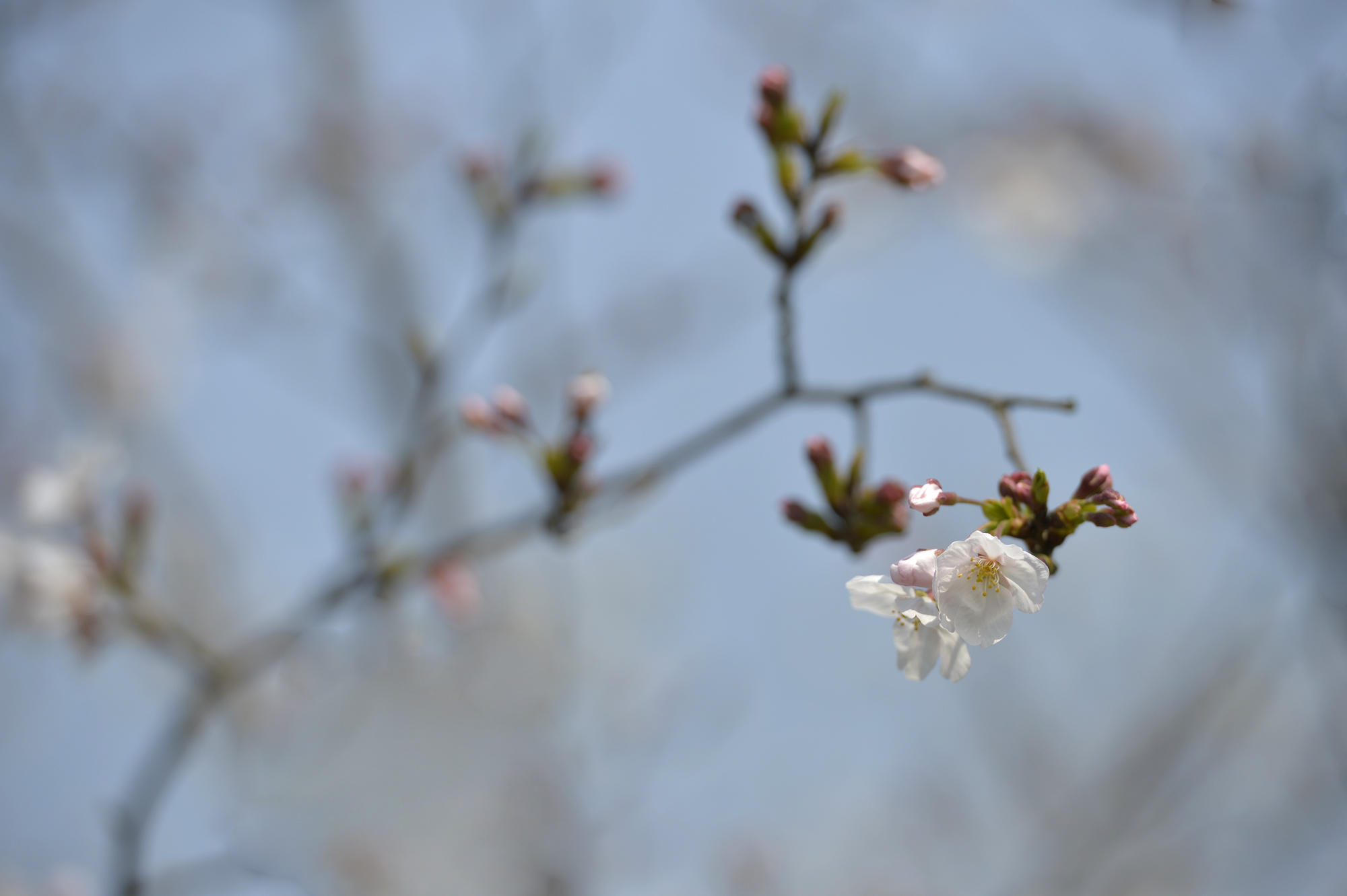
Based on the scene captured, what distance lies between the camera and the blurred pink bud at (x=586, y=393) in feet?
5.94

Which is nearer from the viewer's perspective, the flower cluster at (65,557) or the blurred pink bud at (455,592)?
the flower cluster at (65,557)

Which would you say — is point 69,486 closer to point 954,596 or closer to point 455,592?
point 455,592

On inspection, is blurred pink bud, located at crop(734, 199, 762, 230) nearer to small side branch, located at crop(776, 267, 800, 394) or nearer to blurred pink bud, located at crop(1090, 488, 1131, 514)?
small side branch, located at crop(776, 267, 800, 394)

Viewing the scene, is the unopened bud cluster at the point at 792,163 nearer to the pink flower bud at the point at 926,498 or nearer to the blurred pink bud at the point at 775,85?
the blurred pink bud at the point at 775,85

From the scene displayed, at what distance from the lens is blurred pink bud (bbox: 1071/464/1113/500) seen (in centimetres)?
113

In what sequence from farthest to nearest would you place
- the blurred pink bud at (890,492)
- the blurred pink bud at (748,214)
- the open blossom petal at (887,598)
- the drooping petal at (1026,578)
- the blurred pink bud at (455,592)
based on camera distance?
1. the blurred pink bud at (455,592)
2. the blurred pink bud at (748,214)
3. the blurred pink bud at (890,492)
4. the open blossom petal at (887,598)
5. the drooping petal at (1026,578)

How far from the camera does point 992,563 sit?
1.18 m

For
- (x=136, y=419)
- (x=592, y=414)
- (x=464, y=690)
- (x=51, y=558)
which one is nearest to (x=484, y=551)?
(x=592, y=414)

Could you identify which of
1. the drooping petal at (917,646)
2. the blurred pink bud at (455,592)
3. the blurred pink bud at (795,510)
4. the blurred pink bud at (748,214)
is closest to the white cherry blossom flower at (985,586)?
the drooping petal at (917,646)

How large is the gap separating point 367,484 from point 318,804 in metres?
4.23

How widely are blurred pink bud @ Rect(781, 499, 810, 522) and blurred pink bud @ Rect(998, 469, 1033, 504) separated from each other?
45cm

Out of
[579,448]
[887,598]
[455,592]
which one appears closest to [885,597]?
[887,598]

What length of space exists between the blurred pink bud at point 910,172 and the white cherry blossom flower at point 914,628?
0.95 m

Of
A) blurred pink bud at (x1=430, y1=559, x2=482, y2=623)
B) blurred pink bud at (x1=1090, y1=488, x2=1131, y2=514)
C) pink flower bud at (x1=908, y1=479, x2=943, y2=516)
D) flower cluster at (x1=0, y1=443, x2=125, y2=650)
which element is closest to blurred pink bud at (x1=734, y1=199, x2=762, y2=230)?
pink flower bud at (x1=908, y1=479, x2=943, y2=516)
